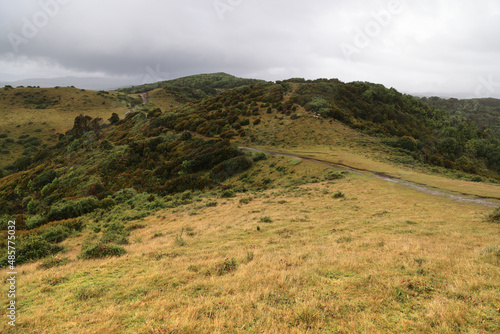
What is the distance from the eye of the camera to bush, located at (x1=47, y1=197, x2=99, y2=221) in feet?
Answer: 60.1

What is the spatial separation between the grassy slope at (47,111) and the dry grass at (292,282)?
83.6 m

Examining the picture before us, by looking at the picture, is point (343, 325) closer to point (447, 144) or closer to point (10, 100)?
point (447, 144)

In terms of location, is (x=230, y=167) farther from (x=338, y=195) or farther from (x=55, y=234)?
(x=55, y=234)

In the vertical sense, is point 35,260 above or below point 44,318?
below

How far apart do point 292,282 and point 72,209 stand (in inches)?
866

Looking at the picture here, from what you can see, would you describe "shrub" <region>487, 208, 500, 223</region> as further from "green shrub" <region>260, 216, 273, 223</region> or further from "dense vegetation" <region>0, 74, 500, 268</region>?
"dense vegetation" <region>0, 74, 500, 268</region>

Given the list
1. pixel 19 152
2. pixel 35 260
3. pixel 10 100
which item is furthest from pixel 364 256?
pixel 10 100

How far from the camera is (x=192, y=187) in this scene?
27.6 m

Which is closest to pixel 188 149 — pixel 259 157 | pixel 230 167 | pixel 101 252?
pixel 230 167

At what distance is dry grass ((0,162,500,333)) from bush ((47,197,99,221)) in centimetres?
920

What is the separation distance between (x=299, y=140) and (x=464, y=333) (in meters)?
38.7

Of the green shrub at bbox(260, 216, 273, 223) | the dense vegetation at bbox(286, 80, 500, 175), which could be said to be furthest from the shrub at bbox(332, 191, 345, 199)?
the dense vegetation at bbox(286, 80, 500, 175)

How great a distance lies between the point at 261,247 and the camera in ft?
30.3

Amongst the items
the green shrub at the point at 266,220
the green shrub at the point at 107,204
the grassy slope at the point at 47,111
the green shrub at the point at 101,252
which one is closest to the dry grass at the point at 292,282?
the green shrub at the point at 101,252
